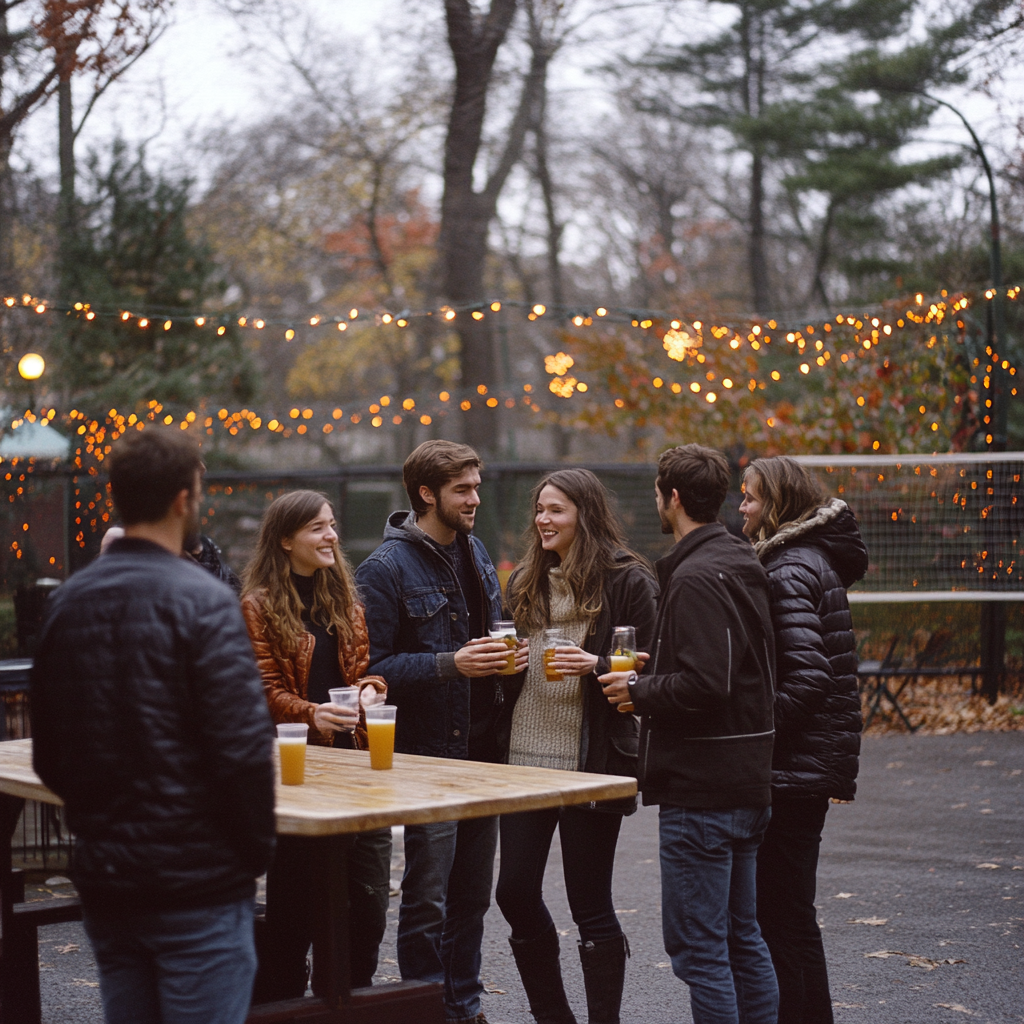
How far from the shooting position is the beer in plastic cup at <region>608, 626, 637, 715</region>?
3682mm

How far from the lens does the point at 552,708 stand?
4.08m

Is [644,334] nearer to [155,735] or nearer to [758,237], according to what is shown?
[758,237]

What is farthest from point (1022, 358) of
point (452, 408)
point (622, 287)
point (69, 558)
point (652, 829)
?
point (622, 287)

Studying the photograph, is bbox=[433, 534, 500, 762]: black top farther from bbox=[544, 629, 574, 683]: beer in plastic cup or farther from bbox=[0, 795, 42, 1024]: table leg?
bbox=[0, 795, 42, 1024]: table leg

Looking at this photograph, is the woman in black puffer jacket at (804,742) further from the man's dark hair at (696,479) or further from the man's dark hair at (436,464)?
the man's dark hair at (436,464)

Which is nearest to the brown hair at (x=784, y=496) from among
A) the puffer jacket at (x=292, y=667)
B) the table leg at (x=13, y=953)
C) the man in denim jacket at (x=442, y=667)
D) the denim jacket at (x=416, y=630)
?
the man in denim jacket at (x=442, y=667)

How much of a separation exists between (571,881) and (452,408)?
18.8 metres

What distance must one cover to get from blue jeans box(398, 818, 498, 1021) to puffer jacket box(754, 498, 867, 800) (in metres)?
1.03

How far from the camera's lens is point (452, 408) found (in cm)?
2239

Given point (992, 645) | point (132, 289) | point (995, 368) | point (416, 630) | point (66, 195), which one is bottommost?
point (992, 645)

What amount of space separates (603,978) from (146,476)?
229 centimetres

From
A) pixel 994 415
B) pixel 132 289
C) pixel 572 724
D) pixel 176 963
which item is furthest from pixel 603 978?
pixel 132 289

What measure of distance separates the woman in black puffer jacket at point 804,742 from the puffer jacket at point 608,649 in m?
0.41

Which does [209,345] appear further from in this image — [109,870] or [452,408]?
[109,870]
